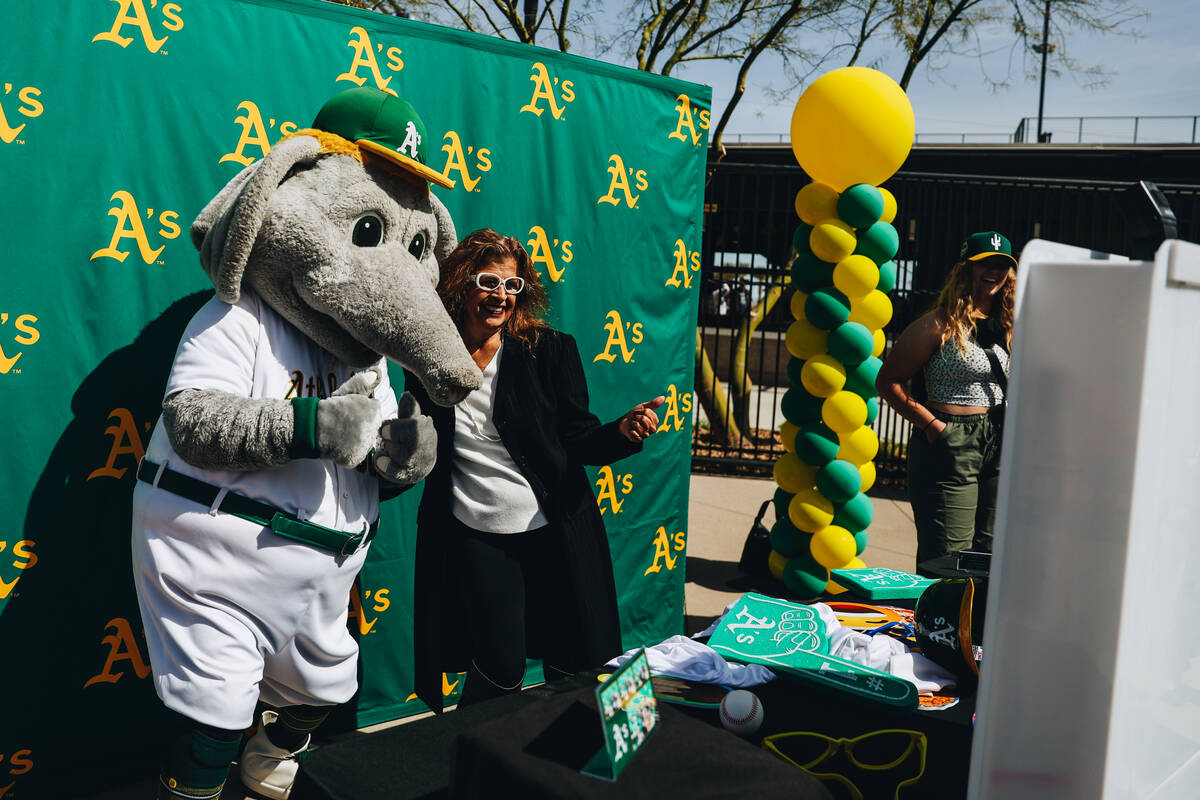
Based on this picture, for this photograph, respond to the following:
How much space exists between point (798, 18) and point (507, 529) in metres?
8.37

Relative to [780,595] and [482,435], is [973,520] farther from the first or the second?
[482,435]

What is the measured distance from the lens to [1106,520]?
88cm

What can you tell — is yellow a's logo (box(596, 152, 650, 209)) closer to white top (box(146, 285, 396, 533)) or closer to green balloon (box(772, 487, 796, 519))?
green balloon (box(772, 487, 796, 519))

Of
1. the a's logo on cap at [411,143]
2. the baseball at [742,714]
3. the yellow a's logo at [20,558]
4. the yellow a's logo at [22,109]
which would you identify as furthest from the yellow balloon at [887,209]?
the yellow a's logo at [20,558]

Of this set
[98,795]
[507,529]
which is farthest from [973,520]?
[98,795]

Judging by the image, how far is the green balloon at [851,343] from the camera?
4242 mm

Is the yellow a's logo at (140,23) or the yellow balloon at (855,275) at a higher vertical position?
the yellow a's logo at (140,23)

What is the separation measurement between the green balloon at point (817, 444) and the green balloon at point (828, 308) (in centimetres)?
49

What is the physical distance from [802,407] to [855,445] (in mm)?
306

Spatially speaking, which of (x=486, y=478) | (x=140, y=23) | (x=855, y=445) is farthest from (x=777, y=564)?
(x=140, y=23)

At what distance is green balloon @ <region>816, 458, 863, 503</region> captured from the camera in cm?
428

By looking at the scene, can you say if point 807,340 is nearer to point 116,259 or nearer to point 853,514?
point 853,514

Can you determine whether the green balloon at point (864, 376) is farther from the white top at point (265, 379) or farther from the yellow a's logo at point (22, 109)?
the yellow a's logo at point (22, 109)

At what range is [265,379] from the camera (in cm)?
202
